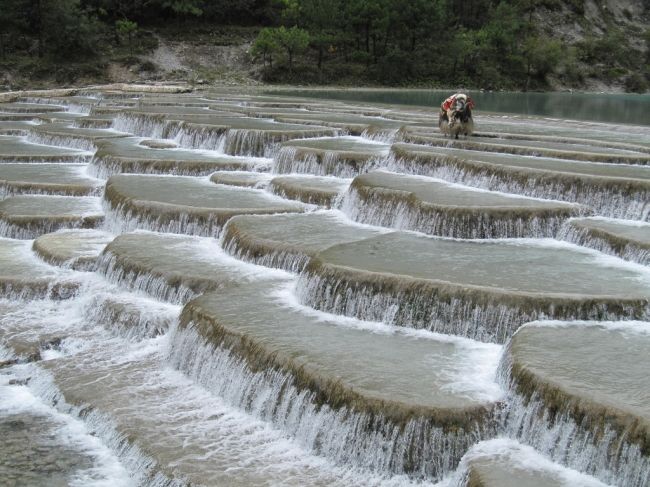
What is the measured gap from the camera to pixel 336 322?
8.80 meters

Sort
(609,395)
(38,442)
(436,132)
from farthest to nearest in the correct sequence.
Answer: (436,132), (38,442), (609,395)

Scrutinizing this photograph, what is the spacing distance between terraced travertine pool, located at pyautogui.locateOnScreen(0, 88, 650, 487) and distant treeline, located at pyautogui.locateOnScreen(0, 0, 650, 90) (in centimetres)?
3850

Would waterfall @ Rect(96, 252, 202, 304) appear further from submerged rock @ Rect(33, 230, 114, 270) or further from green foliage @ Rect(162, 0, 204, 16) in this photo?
green foliage @ Rect(162, 0, 204, 16)

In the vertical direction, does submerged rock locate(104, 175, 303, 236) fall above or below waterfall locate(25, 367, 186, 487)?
above

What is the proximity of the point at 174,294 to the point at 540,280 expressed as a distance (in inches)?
171

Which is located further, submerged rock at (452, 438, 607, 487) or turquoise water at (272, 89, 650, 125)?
turquoise water at (272, 89, 650, 125)

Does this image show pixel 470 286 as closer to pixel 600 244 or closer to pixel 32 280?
pixel 600 244

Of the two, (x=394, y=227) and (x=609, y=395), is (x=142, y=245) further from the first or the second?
(x=609, y=395)

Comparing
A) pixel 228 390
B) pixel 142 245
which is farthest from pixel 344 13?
pixel 228 390

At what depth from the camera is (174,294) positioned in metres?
10.2

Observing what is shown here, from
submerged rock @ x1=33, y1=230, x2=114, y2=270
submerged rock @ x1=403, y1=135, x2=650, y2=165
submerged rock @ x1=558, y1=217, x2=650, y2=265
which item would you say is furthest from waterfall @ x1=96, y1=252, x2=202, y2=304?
submerged rock @ x1=403, y1=135, x2=650, y2=165

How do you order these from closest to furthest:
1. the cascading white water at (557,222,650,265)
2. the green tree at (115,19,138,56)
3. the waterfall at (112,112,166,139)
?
the cascading white water at (557,222,650,265)
the waterfall at (112,112,166,139)
the green tree at (115,19,138,56)

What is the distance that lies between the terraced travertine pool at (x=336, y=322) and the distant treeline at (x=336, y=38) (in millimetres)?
38501

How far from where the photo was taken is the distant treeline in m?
50.7
